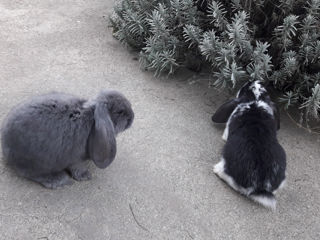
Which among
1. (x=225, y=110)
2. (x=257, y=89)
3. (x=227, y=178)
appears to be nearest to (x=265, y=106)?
(x=257, y=89)

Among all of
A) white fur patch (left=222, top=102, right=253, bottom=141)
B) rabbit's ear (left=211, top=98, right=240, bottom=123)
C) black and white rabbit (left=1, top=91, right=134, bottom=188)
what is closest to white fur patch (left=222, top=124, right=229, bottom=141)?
white fur patch (left=222, top=102, right=253, bottom=141)

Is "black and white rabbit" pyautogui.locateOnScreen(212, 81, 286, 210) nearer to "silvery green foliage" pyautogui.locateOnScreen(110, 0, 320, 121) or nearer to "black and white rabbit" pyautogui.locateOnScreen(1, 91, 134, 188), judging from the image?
"silvery green foliage" pyautogui.locateOnScreen(110, 0, 320, 121)

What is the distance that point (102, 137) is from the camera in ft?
9.16

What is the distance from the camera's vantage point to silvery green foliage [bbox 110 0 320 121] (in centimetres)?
373

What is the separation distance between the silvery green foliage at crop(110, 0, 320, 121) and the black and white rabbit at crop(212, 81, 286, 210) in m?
0.40

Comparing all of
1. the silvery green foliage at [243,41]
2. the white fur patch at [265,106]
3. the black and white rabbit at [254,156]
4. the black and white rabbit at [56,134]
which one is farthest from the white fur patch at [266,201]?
the black and white rabbit at [56,134]

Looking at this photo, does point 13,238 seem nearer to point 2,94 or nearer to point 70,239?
point 70,239

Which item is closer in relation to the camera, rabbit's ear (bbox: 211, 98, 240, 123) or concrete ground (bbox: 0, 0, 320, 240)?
concrete ground (bbox: 0, 0, 320, 240)

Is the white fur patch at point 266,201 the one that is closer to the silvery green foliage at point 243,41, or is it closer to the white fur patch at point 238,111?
the white fur patch at point 238,111

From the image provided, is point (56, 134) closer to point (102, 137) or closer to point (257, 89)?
point (102, 137)

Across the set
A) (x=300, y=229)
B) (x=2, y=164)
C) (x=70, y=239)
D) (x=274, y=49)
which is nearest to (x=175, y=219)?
(x=70, y=239)

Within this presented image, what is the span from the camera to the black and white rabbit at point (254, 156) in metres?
3.16

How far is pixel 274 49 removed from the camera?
4.04 meters

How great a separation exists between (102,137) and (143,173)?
76 cm
